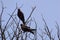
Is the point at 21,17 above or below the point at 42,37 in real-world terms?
above

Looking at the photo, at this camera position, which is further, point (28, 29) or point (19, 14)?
point (19, 14)

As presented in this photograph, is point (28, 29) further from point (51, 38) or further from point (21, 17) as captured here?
point (51, 38)

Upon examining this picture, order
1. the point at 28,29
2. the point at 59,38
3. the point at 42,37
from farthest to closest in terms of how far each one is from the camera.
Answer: the point at 42,37
the point at 59,38
the point at 28,29

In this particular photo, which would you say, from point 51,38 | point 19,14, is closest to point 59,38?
point 51,38

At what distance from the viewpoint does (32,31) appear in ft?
3.70

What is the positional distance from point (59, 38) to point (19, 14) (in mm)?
2937

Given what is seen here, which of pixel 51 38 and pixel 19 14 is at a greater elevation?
pixel 19 14

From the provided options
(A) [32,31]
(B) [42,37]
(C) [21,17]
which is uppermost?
(C) [21,17]

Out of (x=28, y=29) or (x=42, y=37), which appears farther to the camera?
(x=42, y=37)

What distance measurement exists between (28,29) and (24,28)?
45mm

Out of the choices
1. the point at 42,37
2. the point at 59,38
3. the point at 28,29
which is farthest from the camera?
the point at 42,37

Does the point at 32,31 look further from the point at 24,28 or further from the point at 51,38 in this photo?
the point at 51,38

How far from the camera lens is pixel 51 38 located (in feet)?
13.5

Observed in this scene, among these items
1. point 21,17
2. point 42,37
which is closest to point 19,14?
point 21,17
